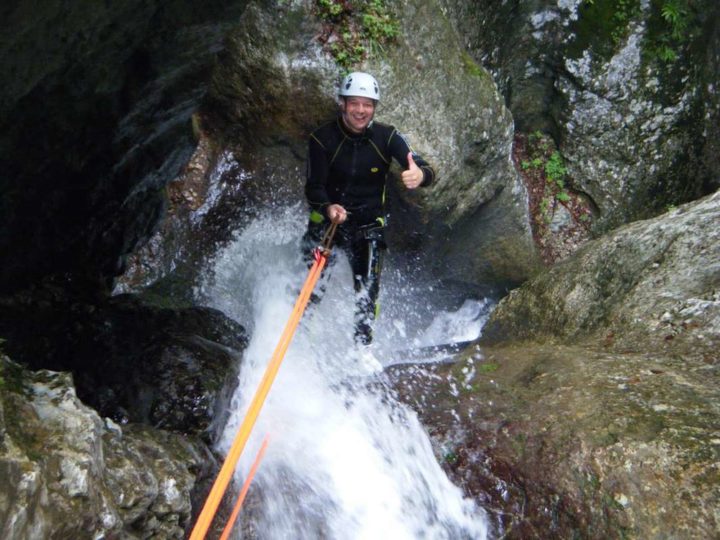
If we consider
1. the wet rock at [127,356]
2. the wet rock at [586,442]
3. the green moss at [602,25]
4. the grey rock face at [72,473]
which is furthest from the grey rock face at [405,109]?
the grey rock face at [72,473]

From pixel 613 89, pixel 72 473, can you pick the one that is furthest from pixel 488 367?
pixel 613 89

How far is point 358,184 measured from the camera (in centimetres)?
591

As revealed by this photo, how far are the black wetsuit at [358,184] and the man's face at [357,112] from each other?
8cm

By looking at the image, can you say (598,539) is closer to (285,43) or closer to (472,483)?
(472,483)

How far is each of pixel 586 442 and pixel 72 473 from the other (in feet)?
9.93

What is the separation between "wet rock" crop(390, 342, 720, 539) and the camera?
139 inches

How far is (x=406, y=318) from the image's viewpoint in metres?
8.36

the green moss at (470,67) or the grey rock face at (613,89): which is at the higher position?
the grey rock face at (613,89)

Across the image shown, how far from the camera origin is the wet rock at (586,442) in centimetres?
352

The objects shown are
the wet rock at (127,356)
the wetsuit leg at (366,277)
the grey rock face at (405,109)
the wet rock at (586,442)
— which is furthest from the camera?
the grey rock face at (405,109)

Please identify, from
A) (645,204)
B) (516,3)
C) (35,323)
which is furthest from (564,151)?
(35,323)

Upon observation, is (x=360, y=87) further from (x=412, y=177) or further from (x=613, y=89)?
(x=613, y=89)

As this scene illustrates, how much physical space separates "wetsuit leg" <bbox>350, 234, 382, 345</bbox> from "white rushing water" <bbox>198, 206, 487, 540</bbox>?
263mm

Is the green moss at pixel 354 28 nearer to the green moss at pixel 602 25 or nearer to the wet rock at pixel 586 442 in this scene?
the green moss at pixel 602 25
